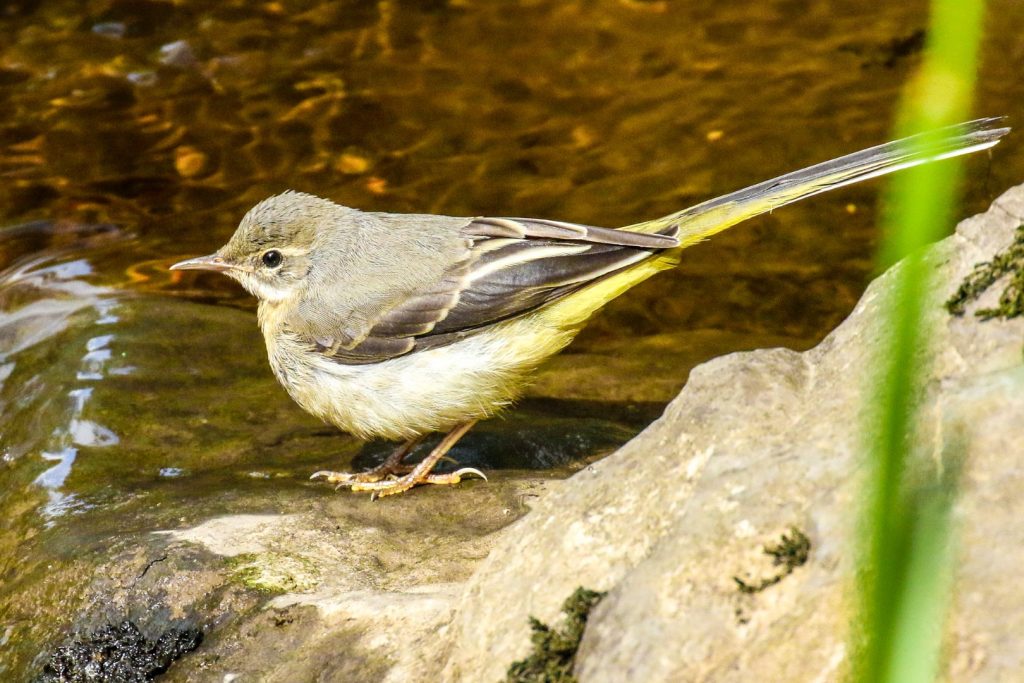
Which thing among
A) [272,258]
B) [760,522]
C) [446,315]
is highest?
[760,522]

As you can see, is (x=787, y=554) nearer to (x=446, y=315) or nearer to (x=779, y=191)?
(x=779, y=191)

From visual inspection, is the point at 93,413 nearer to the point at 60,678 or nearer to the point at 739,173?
the point at 60,678

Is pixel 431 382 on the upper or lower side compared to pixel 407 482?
upper

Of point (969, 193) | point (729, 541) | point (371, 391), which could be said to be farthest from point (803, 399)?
point (969, 193)

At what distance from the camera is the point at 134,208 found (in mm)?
9195

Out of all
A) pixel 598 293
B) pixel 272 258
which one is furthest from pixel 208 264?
pixel 598 293

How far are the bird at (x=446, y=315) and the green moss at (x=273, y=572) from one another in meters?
1.14

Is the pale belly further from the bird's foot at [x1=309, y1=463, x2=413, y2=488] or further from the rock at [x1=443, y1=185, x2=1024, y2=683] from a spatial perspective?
the rock at [x1=443, y1=185, x2=1024, y2=683]

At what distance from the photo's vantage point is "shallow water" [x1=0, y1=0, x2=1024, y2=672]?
264 inches

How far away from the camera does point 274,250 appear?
6.22m

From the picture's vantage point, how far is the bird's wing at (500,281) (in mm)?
5566

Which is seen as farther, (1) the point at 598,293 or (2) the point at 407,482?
(2) the point at 407,482

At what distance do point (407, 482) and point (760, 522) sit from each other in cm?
341

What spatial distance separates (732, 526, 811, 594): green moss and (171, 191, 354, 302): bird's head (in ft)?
13.5
